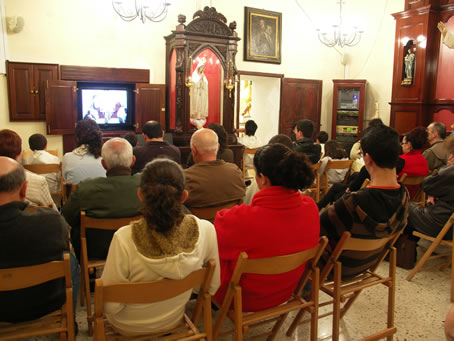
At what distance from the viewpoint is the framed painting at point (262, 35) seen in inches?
331

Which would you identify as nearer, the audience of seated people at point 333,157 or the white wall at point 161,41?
the audience of seated people at point 333,157

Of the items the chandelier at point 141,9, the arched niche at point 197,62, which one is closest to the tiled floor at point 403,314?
the arched niche at point 197,62

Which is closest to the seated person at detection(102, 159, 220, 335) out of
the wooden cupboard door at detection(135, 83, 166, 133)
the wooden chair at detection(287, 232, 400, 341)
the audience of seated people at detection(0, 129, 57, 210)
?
the wooden chair at detection(287, 232, 400, 341)

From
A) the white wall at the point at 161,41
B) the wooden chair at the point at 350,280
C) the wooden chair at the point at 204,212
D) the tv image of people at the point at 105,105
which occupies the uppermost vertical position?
the white wall at the point at 161,41

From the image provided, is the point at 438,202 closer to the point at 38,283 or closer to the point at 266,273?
the point at 266,273

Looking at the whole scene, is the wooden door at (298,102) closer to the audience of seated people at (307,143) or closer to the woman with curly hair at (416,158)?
the audience of seated people at (307,143)

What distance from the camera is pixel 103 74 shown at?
6879mm

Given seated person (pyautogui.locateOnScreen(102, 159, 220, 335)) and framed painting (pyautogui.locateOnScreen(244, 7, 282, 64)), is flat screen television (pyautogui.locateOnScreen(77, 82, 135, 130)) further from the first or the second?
seated person (pyautogui.locateOnScreen(102, 159, 220, 335))

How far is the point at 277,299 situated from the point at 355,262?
1.81 ft

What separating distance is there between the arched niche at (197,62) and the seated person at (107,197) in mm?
4465

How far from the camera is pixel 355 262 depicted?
2.34 meters

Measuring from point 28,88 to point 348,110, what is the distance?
666cm

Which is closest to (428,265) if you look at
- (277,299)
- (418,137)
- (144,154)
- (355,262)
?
(418,137)

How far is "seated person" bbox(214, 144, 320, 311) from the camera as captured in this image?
1921mm
